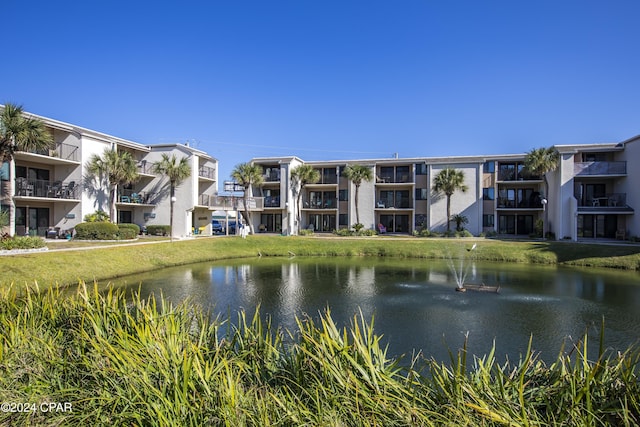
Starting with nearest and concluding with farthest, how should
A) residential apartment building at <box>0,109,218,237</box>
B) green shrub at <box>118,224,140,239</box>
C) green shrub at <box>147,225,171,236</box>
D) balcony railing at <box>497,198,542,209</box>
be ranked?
residential apartment building at <box>0,109,218,237</box>
green shrub at <box>118,224,140,239</box>
green shrub at <box>147,225,171,236</box>
balcony railing at <box>497,198,542,209</box>

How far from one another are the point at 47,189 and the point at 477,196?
137 feet

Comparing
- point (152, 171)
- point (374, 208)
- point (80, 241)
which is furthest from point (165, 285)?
point (374, 208)

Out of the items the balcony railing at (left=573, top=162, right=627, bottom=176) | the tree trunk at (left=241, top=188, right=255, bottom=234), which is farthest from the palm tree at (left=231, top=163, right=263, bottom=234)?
the balcony railing at (left=573, top=162, right=627, bottom=176)

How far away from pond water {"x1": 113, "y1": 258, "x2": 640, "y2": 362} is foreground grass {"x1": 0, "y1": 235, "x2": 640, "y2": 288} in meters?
2.04

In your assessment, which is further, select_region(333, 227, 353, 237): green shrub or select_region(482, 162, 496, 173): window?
select_region(333, 227, 353, 237): green shrub

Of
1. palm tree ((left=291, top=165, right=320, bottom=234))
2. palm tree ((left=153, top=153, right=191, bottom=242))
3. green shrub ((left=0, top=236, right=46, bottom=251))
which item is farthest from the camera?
palm tree ((left=291, top=165, right=320, bottom=234))

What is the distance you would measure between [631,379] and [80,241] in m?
32.9

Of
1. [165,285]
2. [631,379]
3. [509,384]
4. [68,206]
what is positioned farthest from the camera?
[68,206]

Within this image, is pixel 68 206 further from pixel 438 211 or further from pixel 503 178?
pixel 503 178

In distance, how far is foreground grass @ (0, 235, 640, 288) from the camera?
18000mm

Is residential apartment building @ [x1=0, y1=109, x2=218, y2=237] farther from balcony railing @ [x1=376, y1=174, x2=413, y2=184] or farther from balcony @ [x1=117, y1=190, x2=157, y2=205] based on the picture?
balcony railing @ [x1=376, y1=174, x2=413, y2=184]

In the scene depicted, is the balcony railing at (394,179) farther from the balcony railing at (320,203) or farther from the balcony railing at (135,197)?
the balcony railing at (135,197)

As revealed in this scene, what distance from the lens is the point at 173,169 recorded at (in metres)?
37.4

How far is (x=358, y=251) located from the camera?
34219 mm
